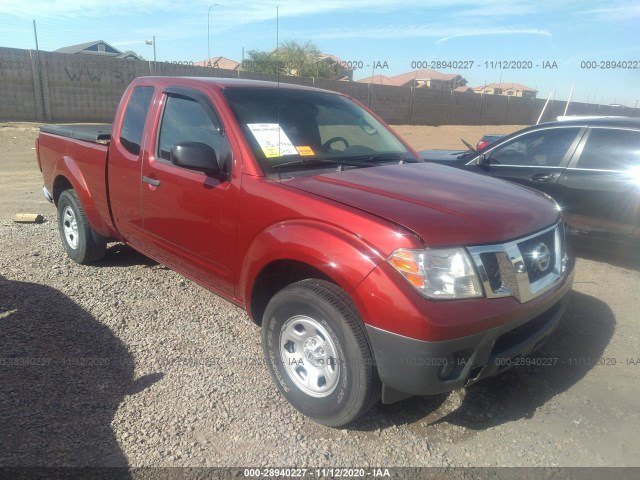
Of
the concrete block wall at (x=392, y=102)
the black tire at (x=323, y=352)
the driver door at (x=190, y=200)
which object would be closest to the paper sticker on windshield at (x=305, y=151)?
the driver door at (x=190, y=200)

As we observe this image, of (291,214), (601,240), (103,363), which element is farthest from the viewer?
(601,240)

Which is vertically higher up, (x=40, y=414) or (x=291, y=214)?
(x=291, y=214)

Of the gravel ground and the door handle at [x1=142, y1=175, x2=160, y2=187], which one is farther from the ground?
the door handle at [x1=142, y1=175, x2=160, y2=187]

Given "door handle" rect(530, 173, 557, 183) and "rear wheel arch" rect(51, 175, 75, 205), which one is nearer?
"rear wheel arch" rect(51, 175, 75, 205)

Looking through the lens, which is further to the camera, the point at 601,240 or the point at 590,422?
the point at 601,240

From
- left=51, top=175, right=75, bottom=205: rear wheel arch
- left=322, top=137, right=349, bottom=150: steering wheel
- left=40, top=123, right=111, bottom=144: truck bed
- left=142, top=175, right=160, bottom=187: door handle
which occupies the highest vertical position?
left=322, top=137, right=349, bottom=150: steering wheel

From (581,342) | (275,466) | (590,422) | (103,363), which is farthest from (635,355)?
(103,363)

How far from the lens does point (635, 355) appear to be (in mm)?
3670

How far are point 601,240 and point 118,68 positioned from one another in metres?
21.1

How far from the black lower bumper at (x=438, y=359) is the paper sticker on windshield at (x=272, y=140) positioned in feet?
4.59

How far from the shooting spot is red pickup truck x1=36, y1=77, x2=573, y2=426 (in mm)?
2336

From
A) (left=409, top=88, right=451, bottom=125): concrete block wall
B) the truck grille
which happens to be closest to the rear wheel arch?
the truck grille

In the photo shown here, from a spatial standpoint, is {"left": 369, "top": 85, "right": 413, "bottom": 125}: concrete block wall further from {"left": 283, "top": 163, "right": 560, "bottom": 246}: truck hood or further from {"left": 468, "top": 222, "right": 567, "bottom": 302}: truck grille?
{"left": 468, "top": 222, "right": 567, "bottom": 302}: truck grille

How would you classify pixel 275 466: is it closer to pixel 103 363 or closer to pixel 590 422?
pixel 103 363
